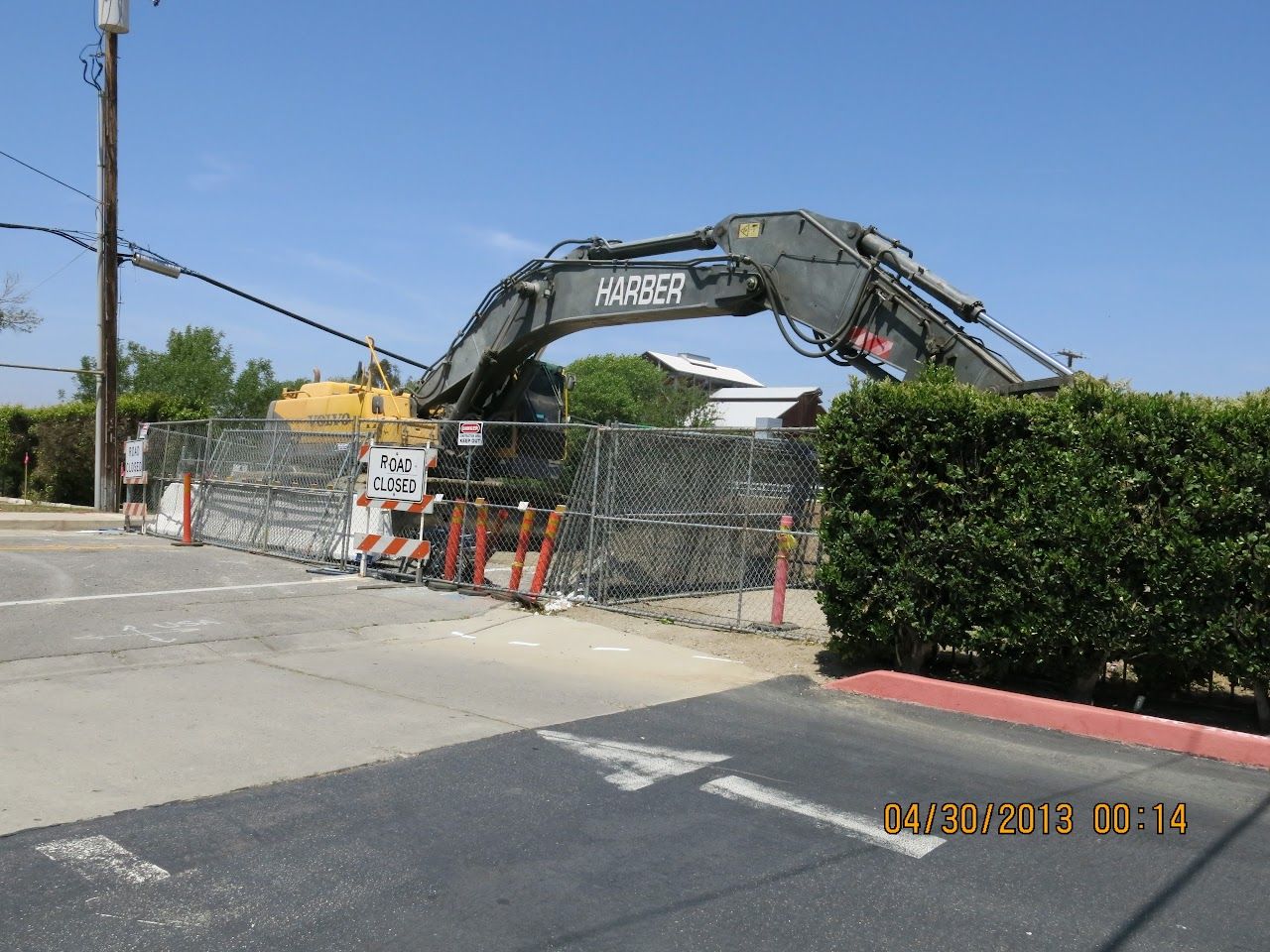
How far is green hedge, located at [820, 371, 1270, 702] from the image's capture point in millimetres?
7309

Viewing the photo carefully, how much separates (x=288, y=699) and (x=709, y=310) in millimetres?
7096

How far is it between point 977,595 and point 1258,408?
2314 millimetres

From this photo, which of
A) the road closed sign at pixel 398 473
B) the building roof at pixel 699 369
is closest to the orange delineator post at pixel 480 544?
the road closed sign at pixel 398 473

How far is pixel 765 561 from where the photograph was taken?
46.7ft

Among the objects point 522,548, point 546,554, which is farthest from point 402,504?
point 546,554

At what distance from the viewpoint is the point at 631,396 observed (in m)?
59.8

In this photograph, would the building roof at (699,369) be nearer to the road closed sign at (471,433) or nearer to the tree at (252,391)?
the tree at (252,391)

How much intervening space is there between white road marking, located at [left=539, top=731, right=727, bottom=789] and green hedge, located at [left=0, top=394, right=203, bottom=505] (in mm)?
24642

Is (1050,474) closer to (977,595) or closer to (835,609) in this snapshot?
(977,595)

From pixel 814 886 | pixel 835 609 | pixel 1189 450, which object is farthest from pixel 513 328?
pixel 814 886

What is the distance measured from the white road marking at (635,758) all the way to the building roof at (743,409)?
46077 millimetres

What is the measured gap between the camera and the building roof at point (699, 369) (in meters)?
82.0

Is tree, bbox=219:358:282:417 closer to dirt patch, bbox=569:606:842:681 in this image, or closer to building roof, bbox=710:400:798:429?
building roof, bbox=710:400:798:429

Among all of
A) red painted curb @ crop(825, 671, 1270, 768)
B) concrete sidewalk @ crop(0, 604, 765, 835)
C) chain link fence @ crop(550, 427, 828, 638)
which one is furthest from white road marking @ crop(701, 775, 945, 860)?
chain link fence @ crop(550, 427, 828, 638)
